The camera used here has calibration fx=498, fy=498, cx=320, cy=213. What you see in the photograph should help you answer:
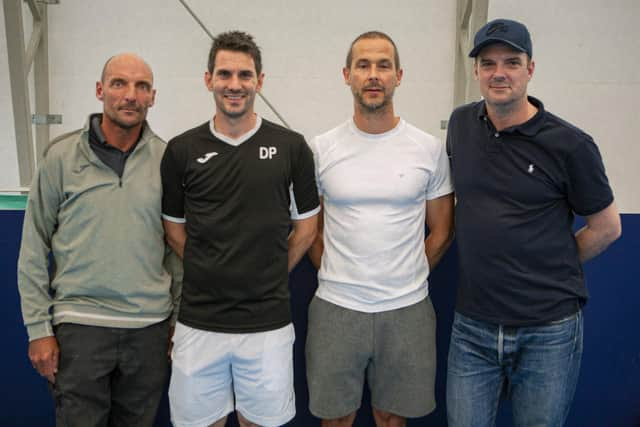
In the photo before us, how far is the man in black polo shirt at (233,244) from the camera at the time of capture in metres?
1.48

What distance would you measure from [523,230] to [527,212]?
53 millimetres

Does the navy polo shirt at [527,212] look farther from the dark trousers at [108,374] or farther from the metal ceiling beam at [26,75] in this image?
the metal ceiling beam at [26,75]

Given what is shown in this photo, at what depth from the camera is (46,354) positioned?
1475 mm

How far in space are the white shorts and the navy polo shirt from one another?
621 mm

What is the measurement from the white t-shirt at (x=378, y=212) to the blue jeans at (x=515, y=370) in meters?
0.23

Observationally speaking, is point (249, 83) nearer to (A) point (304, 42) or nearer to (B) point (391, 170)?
(B) point (391, 170)

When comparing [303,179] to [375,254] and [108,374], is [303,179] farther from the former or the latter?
[108,374]

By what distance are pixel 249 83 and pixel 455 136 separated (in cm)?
67

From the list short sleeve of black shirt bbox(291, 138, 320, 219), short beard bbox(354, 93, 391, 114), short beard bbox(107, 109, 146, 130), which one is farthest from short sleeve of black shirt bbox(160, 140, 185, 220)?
short beard bbox(354, 93, 391, 114)

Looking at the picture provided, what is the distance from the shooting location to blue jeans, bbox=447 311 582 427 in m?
1.43

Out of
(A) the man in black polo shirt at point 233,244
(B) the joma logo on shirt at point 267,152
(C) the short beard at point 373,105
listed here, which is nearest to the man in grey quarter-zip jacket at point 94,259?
(A) the man in black polo shirt at point 233,244

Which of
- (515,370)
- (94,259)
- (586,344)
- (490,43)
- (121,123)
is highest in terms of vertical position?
(490,43)

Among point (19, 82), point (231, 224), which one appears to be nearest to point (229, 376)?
point (231, 224)

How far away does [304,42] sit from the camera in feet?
15.1
